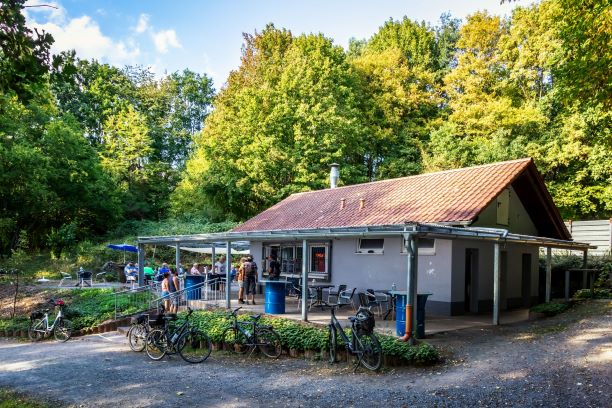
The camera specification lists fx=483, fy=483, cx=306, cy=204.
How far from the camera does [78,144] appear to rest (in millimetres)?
31422

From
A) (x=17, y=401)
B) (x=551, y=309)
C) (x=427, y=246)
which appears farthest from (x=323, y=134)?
(x=17, y=401)

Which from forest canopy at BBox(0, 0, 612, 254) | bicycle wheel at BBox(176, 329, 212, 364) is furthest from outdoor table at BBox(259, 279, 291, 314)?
forest canopy at BBox(0, 0, 612, 254)

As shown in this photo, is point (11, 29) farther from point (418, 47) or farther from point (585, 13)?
point (418, 47)

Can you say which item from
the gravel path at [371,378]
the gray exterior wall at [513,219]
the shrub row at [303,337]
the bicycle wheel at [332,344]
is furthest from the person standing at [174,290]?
the gray exterior wall at [513,219]

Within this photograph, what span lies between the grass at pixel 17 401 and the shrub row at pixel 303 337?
4406 millimetres

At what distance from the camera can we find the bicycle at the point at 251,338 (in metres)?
10.7

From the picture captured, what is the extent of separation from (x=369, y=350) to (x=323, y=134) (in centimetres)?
2211

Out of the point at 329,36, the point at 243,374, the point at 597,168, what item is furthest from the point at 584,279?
the point at 329,36

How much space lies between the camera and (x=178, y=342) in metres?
11.2

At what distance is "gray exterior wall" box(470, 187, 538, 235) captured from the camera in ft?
46.5

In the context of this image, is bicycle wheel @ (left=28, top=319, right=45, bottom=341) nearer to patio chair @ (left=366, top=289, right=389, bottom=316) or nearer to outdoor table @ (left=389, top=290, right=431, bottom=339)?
patio chair @ (left=366, top=289, right=389, bottom=316)

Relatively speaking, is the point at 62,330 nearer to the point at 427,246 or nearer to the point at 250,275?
the point at 250,275

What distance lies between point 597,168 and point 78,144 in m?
30.2

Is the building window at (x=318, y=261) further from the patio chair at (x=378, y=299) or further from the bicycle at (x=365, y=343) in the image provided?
the bicycle at (x=365, y=343)
